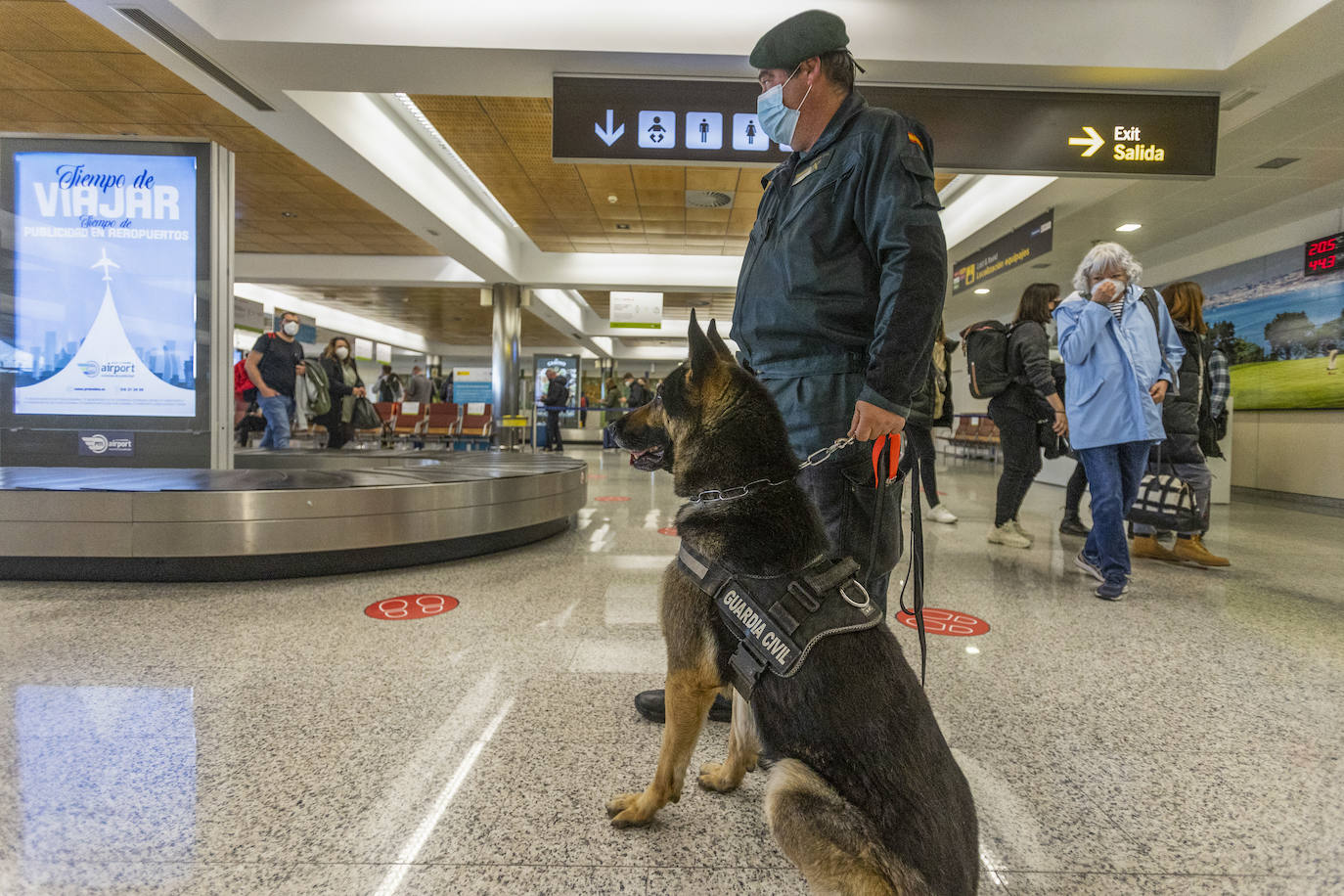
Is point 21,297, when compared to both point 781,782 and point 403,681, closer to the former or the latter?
point 403,681

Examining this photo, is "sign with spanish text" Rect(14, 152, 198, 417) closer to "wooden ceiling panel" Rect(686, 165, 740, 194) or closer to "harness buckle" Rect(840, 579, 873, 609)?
"wooden ceiling panel" Rect(686, 165, 740, 194)

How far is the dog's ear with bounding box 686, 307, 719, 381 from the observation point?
4.72 feet

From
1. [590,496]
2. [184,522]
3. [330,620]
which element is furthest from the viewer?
[590,496]

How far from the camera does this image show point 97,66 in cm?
569

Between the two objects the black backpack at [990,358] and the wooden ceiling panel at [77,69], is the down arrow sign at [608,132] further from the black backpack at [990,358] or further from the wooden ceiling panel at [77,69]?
the wooden ceiling panel at [77,69]

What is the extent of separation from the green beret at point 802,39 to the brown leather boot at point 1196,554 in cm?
473

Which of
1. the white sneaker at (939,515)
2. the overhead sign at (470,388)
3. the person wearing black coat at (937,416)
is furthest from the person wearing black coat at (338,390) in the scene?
the overhead sign at (470,388)

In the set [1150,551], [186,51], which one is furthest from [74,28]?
[1150,551]

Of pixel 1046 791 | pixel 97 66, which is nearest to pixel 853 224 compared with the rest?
pixel 1046 791

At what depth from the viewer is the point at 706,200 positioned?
8.88 meters

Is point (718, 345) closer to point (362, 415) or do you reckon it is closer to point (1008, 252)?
point (1008, 252)

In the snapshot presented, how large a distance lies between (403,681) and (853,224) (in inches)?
89.2

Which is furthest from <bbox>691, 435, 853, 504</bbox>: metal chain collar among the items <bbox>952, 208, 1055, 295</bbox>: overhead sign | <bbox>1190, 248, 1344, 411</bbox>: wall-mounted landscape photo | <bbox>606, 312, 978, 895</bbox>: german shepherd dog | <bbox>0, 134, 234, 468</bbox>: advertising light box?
<bbox>1190, 248, 1344, 411</bbox>: wall-mounted landscape photo

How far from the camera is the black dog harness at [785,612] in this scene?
1.21 m
